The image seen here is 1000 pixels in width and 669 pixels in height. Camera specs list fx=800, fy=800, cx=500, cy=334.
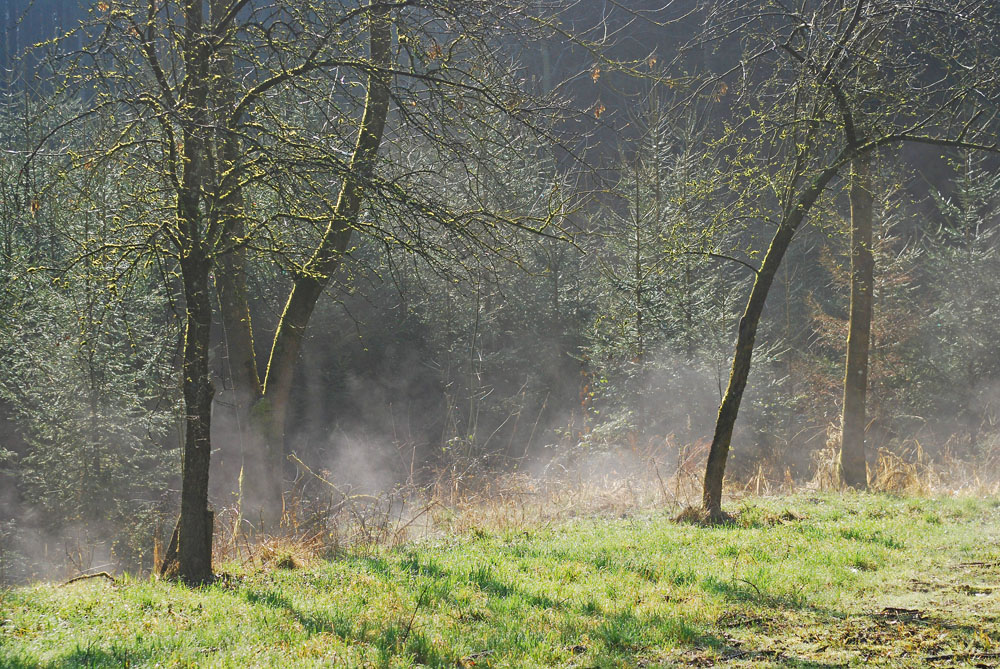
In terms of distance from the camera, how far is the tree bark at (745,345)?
30.0 feet

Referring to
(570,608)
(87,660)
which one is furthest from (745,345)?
(87,660)

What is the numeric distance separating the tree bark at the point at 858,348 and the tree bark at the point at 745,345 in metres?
4.19

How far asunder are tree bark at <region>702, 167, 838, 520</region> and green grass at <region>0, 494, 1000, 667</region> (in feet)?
3.92

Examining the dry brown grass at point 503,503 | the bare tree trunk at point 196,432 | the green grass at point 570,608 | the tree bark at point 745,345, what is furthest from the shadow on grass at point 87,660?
the tree bark at point 745,345

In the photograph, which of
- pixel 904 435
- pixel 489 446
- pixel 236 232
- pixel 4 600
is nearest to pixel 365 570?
pixel 4 600

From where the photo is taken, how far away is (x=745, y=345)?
30.2 ft

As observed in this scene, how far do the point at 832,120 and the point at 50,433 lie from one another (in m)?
16.4

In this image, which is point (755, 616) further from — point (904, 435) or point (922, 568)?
point (904, 435)

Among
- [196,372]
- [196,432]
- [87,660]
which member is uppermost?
[196,372]

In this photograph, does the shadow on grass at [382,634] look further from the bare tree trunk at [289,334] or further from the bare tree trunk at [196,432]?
the bare tree trunk at [289,334]

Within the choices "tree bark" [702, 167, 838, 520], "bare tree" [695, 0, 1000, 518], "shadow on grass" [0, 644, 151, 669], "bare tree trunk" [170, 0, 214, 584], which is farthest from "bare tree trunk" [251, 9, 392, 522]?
"tree bark" [702, 167, 838, 520]

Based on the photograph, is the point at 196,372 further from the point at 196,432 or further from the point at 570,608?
the point at 570,608

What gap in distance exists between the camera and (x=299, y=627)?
5004mm

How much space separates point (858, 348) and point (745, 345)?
4.89 m
